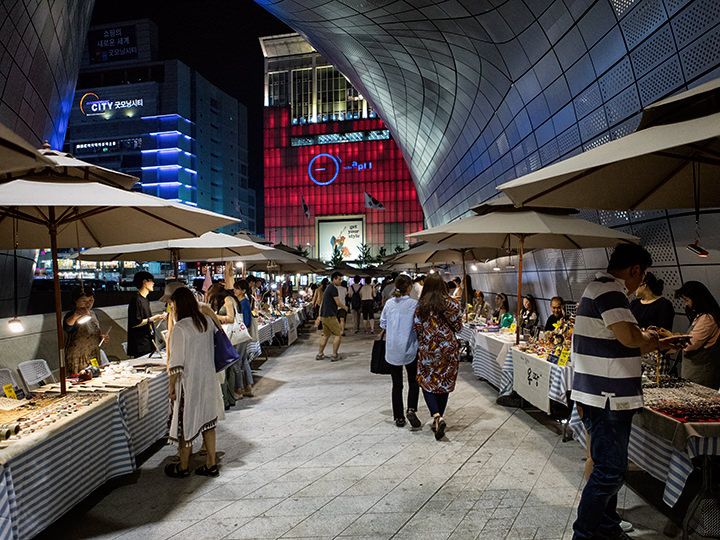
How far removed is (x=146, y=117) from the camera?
8594 centimetres

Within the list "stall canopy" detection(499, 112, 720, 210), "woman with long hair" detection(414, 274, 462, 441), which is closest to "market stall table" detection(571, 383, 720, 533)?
"stall canopy" detection(499, 112, 720, 210)

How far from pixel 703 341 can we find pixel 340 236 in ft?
237

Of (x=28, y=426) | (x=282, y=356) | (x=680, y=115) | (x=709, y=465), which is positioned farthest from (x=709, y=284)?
(x=282, y=356)

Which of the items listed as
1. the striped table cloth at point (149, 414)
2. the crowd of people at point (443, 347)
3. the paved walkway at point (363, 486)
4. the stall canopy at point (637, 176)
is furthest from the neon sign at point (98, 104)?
the stall canopy at point (637, 176)

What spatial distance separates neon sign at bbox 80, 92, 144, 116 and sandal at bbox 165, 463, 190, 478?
9485 centimetres

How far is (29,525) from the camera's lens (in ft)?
10.5

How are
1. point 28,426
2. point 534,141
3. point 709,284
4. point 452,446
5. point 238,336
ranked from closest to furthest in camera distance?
point 28,426, point 452,446, point 709,284, point 238,336, point 534,141

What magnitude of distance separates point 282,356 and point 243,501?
27.9 feet

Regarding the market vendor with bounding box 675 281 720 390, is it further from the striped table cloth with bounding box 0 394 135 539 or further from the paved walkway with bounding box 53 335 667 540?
the striped table cloth with bounding box 0 394 135 539

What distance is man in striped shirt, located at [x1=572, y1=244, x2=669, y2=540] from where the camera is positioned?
10.4ft

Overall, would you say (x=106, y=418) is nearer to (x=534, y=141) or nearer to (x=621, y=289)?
(x=621, y=289)

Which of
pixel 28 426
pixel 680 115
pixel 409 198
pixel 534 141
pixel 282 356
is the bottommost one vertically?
pixel 282 356

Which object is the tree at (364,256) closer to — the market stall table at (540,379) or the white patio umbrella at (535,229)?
the white patio umbrella at (535,229)

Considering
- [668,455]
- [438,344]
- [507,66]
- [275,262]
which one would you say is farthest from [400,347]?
[275,262]
